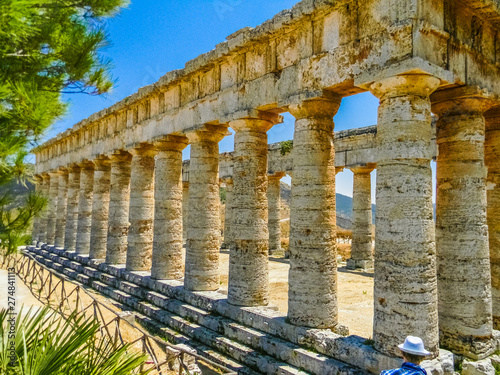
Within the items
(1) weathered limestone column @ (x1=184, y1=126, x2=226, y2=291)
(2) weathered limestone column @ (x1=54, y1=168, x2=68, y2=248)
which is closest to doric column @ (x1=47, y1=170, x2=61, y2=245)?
(2) weathered limestone column @ (x1=54, y1=168, x2=68, y2=248)

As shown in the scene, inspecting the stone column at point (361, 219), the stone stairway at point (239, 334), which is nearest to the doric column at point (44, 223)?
the stone stairway at point (239, 334)

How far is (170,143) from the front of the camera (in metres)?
14.2

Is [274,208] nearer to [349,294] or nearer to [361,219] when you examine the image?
[361,219]

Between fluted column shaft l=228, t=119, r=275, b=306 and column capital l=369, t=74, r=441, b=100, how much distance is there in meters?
3.84

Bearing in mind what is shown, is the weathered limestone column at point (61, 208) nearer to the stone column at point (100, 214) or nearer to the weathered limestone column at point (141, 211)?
the stone column at point (100, 214)

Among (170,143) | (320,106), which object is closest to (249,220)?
(320,106)

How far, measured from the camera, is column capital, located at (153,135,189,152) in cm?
1409

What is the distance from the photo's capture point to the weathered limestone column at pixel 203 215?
12312 mm

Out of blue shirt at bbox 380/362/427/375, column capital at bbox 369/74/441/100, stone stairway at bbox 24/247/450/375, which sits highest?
column capital at bbox 369/74/441/100

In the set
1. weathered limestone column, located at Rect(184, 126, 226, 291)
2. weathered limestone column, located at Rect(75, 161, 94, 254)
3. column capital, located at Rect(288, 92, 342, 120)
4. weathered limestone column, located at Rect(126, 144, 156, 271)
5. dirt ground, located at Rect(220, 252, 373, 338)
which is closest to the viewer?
column capital, located at Rect(288, 92, 342, 120)

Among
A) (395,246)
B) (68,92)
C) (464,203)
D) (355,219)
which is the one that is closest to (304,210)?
(395,246)

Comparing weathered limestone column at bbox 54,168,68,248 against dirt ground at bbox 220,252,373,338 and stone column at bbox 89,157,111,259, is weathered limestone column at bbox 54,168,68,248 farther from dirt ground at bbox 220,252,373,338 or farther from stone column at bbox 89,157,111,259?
dirt ground at bbox 220,252,373,338

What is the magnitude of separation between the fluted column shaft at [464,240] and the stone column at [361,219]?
1185 cm

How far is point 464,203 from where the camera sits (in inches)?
325
